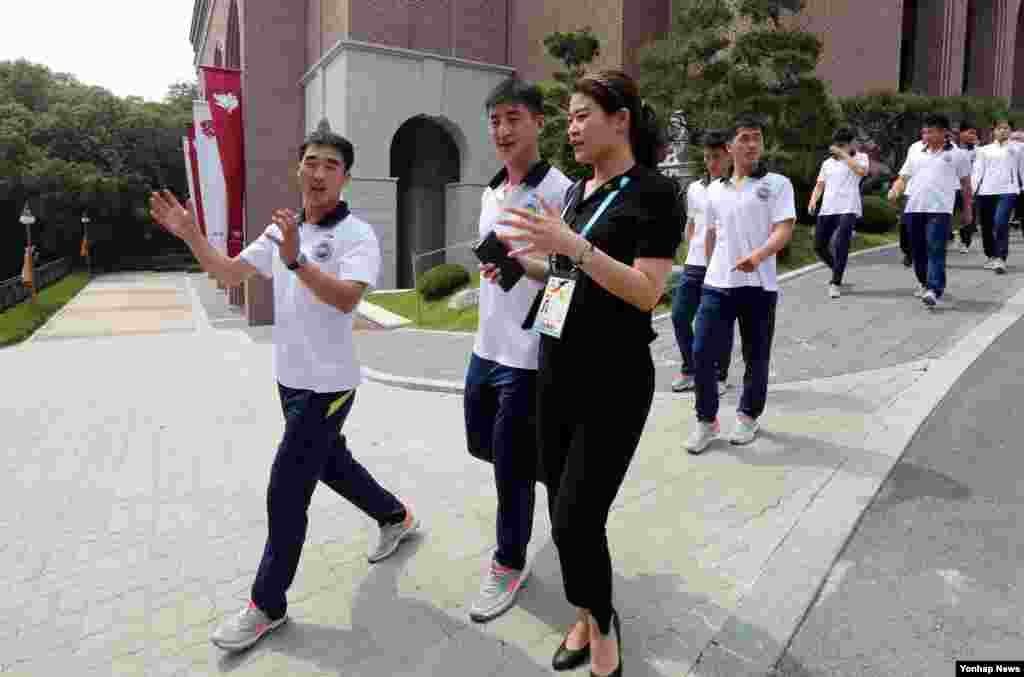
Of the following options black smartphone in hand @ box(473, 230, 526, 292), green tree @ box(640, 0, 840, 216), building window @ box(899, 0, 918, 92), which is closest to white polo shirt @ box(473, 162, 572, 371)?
black smartphone in hand @ box(473, 230, 526, 292)

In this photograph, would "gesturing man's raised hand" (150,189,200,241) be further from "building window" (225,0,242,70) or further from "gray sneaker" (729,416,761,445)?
"building window" (225,0,242,70)

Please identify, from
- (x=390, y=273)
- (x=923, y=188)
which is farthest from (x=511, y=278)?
(x=390, y=273)

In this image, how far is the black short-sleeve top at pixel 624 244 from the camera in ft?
7.98

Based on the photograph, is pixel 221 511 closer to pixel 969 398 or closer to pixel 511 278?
pixel 511 278

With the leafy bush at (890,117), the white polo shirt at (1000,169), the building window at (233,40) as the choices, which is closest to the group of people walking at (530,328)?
the white polo shirt at (1000,169)

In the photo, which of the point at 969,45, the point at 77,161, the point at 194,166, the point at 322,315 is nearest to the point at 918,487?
the point at 322,315

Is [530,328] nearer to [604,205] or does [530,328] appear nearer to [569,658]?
[604,205]

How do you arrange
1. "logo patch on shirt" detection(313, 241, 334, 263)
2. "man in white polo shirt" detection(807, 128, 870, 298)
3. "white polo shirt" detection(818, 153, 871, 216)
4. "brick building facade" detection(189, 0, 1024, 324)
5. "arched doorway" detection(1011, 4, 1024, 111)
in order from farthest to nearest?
"arched doorway" detection(1011, 4, 1024, 111) < "brick building facade" detection(189, 0, 1024, 324) < "white polo shirt" detection(818, 153, 871, 216) < "man in white polo shirt" detection(807, 128, 870, 298) < "logo patch on shirt" detection(313, 241, 334, 263)

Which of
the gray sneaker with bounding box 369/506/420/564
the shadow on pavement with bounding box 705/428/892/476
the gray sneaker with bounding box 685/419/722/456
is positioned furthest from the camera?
the gray sneaker with bounding box 685/419/722/456

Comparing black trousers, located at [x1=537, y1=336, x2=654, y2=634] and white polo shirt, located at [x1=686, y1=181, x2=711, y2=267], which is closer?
black trousers, located at [x1=537, y1=336, x2=654, y2=634]

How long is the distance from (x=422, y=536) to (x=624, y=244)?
2204 mm

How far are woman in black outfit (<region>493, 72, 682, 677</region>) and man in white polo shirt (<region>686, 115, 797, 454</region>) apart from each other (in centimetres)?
236

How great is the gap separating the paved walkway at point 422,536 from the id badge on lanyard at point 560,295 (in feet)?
4.14

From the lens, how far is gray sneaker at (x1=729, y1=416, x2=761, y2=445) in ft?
16.5
